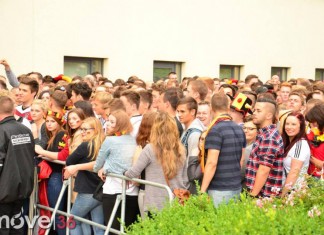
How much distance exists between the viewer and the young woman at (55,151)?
930 centimetres

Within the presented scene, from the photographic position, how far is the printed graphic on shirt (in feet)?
28.5

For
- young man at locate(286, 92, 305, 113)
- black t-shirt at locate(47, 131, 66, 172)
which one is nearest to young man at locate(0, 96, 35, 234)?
black t-shirt at locate(47, 131, 66, 172)

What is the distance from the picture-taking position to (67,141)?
30.4ft

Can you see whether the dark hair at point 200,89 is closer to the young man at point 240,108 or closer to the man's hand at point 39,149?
the young man at point 240,108

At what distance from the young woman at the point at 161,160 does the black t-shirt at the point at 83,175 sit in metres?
0.99

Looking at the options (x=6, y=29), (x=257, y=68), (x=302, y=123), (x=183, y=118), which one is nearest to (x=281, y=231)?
(x=302, y=123)

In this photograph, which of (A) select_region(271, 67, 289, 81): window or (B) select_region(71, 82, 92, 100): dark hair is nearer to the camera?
(B) select_region(71, 82, 92, 100): dark hair

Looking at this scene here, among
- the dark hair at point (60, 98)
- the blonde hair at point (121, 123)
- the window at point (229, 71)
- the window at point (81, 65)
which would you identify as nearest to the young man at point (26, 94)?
the dark hair at point (60, 98)

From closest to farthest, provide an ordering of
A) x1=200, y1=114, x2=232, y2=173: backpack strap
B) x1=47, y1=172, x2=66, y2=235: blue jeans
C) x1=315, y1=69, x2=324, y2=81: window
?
x1=200, y1=114, x2=232, y2=173: backpack strap
x1=47, y1=172, x2=66, y2=235: blue jeans
x1=315, y1=69, x2=324, y2=81: window

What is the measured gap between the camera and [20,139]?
8742mm

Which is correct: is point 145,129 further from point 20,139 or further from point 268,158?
point 20,139

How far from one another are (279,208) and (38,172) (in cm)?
499

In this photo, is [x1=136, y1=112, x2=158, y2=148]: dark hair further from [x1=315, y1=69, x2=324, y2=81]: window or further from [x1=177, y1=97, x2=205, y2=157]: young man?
[x1=315, y1=69, x2=324, y2=81]: window

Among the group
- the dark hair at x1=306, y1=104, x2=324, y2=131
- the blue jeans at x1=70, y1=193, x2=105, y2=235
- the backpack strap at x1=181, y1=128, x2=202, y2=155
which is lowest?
the blue jeans at x1=70, y1=193, x2=105, y2=235
